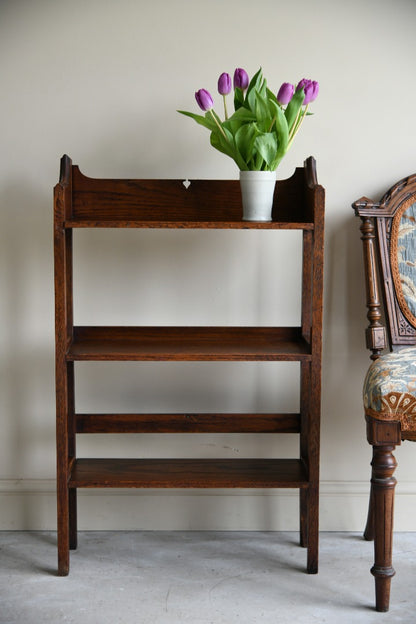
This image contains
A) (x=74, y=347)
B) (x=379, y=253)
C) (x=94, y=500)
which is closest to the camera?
(x=74, y=347)

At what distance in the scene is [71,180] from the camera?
2197 millimetres

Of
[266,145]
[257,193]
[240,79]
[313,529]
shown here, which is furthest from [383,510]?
[240,79]

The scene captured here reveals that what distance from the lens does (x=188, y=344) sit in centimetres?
220

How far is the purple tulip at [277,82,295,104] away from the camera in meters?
1.99

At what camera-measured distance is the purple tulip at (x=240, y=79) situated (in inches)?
79.4

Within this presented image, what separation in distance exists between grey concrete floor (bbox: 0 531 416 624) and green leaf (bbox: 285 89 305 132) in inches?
52.0

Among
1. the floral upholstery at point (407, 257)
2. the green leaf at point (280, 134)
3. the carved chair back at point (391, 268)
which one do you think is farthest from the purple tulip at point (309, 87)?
the floral upholstery at point (407, 257)

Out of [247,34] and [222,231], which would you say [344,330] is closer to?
[222,231]

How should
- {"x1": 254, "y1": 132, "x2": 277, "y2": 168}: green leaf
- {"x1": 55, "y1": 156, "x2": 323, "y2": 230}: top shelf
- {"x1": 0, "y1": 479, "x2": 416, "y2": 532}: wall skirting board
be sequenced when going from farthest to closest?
{"x1": 0, "y1": 479, "x2": 416, "y2": 532}: wall skirting board → {"x1": 55, "y1": 156, "x2": 323, "y2": 230}: top shelf → {"x1": 254, "y1": 132, "x2": 277, "y2": 168}: green leaf

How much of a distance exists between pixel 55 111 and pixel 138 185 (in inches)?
15.3

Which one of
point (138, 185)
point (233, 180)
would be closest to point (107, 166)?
point (138, 185)

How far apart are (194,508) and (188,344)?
0.61 m

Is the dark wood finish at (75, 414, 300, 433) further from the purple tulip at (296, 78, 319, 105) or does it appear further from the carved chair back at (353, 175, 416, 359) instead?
the purple tulip at (296, 78, 319, 105)

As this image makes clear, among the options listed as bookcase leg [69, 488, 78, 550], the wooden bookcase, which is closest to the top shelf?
the wooden bookcase
